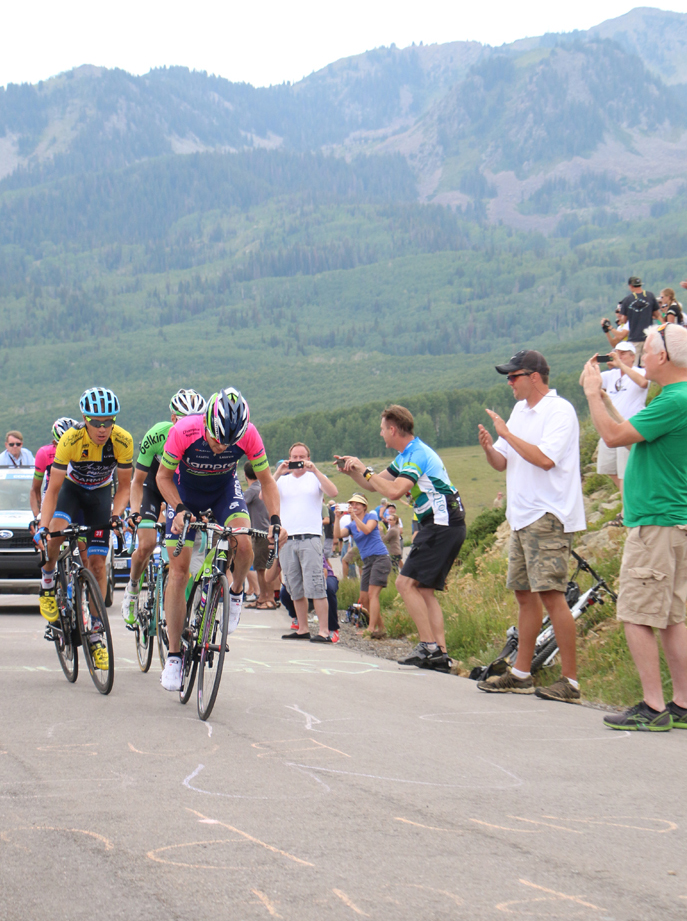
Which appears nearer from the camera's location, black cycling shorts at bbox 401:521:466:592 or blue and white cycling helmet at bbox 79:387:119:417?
blue and white cycling helmet at bbox 79:387:119:417

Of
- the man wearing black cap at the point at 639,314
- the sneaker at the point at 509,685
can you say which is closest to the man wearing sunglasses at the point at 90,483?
the sneaker at the point at 509,685

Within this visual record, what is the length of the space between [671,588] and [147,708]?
3.57m

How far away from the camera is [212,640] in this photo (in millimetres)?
6812

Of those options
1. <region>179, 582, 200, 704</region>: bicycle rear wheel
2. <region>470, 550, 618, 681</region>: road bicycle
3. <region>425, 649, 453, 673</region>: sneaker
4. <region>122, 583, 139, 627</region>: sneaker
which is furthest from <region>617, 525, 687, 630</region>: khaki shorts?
<region>122, 583, 139, 627</region>: sneaker

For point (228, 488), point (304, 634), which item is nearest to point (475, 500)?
point (304, 634)

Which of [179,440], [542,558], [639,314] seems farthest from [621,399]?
[179,440]

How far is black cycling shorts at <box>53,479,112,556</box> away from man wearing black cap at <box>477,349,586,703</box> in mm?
3281

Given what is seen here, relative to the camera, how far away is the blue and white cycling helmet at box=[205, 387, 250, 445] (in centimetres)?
676

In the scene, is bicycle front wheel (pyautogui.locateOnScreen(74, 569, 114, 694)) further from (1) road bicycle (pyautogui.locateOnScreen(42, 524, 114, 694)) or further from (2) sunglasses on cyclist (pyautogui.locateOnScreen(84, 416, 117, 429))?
(2) sunglasses on cyclist (pyautogui.locateOnScreen(84, 416, 117, 429))

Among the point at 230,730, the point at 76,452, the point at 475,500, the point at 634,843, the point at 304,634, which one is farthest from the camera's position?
the point at 475,500

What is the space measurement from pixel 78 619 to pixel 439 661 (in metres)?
3.50

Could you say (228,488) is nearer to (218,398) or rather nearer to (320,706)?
(218,398)

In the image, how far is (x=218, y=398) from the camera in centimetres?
675

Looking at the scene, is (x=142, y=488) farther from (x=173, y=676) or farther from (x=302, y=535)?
(x=302, y=535)
